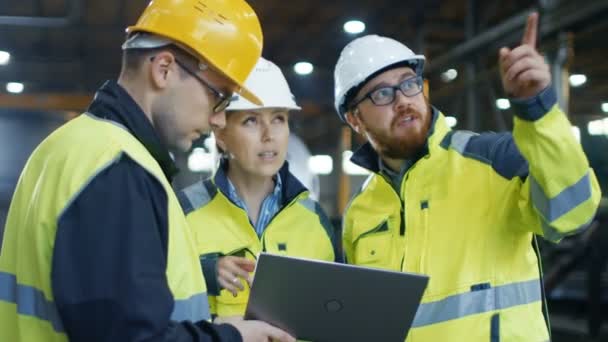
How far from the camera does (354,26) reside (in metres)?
10.8

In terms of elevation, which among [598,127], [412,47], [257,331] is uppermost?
[412,47]

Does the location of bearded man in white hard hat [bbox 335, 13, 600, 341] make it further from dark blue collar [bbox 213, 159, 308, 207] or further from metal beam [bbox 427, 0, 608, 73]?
metal beam [bbox 427, 0, 608, 73]

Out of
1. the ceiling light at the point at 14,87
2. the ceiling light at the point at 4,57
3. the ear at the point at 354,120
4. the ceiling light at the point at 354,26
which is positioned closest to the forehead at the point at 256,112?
the ear at the point at 354,120

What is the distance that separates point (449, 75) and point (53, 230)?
10.6m

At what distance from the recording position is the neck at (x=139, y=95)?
1699 mm

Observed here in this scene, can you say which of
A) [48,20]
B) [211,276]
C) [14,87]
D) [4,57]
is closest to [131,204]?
[211,276]

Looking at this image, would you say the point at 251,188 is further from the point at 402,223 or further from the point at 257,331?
the point at 257,331

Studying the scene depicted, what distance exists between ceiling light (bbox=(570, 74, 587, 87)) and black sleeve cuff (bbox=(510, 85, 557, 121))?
33.2 feet

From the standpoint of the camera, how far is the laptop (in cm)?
188

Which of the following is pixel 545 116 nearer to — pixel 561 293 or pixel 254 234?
pixel 254 234

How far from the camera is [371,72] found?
277 cm

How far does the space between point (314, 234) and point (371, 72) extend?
25.9 inches

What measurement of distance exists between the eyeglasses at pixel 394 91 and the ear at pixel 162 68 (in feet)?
3.91

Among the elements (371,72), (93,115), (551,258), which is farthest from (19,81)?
(93,115)
